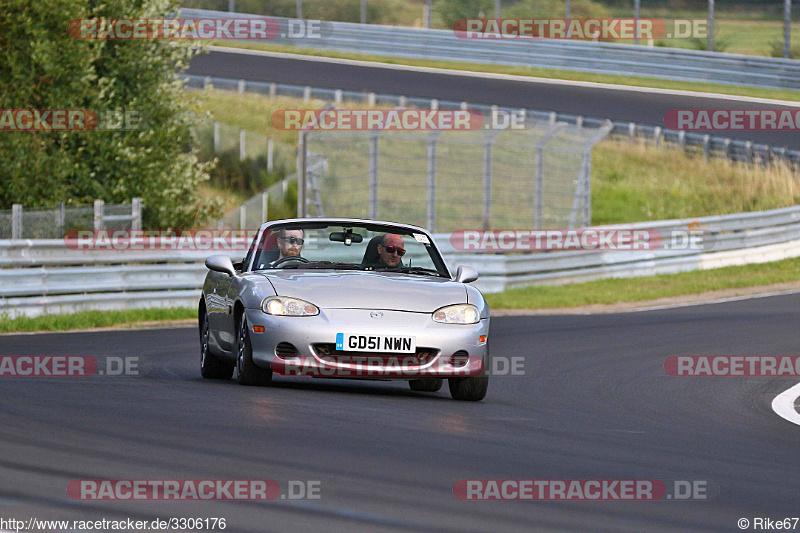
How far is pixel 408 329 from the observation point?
33.1ft

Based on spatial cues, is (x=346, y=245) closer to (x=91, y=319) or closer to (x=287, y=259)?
(x=287, y=259)

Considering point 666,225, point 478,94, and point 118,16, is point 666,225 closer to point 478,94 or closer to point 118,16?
point 118,16

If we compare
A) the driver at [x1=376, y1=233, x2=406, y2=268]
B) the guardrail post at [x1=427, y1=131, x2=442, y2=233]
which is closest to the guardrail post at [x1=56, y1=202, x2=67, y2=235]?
the guardrail post at [x1=427, y1=131, x2=442, y2=233]

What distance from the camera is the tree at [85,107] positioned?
80.4 feet

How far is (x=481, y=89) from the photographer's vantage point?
40.9 m

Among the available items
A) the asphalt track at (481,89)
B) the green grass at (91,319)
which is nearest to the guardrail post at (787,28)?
the asphalt track at (481,89)

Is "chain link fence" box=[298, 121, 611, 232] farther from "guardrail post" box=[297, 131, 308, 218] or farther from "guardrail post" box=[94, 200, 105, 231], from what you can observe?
"guardrail post" box=[94, 200, 105, 231]

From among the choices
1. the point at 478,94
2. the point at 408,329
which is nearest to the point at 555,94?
the point at 478,94

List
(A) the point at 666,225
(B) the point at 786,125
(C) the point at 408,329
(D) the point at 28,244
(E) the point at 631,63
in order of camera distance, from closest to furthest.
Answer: (C) the point at 408,329, (D) the point at 28,244, (A) the point at 666,225, (B) the point at 786,125, (E) the point at 631,63

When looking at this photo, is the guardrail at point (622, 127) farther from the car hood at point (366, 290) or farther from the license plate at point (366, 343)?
the license plate at point (366, 343)

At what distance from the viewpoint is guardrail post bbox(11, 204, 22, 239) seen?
19000mm

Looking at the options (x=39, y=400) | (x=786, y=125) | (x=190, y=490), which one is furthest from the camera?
(x=786, y=125)

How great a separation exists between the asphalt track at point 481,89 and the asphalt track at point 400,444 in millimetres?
25617

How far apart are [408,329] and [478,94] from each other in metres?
30.5
